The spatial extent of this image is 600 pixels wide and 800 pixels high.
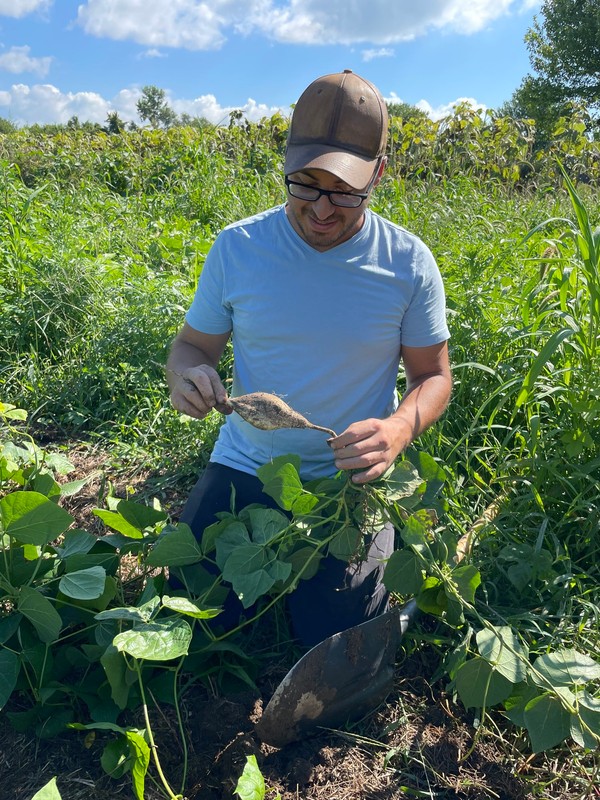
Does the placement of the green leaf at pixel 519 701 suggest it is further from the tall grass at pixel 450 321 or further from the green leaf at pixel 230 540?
the green leaf at pixel 230 540

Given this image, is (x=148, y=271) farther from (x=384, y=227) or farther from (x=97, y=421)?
(x=384, y=227)

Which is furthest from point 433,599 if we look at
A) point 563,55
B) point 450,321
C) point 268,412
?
point 563,55

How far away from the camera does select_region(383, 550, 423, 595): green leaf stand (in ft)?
5.27

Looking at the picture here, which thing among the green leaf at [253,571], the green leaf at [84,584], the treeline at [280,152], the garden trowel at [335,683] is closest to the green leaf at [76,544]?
the green leaf at [84,584]

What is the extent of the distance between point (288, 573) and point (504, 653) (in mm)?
512

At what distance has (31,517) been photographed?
1.49 m

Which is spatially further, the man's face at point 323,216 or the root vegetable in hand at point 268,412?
the man's face at point 323,216

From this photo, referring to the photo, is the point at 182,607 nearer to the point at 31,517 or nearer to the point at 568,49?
the point at 31,517

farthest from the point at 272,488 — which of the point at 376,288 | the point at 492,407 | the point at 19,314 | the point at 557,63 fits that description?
the point at 557,63

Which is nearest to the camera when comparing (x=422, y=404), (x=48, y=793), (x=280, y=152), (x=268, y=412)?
(x=48, y=793)

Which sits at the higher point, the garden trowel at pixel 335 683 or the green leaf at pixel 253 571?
the green leaf at pixel 253 571

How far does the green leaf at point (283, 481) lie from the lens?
1.49 metres

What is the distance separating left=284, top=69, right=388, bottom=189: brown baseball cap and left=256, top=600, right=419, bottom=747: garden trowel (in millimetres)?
1110

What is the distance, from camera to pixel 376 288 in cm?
186
